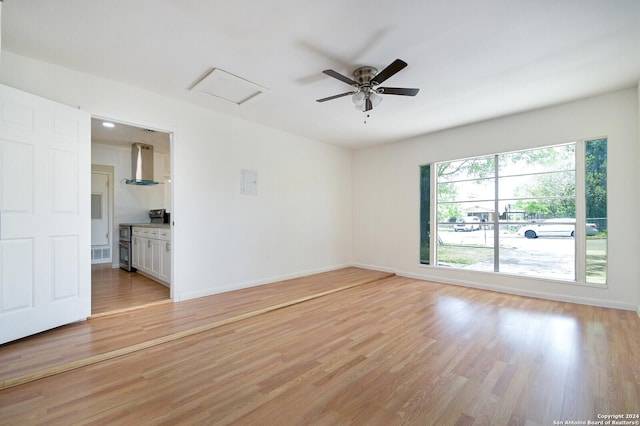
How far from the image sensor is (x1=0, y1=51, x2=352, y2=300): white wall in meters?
3.11

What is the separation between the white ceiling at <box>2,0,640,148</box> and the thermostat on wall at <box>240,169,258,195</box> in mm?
1216

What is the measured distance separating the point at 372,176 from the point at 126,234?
215 inches

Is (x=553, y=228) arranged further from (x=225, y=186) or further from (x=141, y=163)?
(x=141, y=163)

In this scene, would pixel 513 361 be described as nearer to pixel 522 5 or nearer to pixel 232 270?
pixel 522 5

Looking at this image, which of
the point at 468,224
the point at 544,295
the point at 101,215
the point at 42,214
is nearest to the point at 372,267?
the point at 468,224

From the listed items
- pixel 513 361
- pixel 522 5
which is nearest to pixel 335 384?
pixel 513 361

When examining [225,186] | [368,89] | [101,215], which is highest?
[368,89]

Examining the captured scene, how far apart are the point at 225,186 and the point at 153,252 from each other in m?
1.86

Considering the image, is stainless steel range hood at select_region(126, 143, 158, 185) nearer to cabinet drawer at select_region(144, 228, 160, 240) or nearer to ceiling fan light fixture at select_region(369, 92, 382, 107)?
cabinet drawer at select_region(144, 228, 160, 240)

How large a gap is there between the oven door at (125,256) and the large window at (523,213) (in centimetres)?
589

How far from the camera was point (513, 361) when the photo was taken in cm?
223

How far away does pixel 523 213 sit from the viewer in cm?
427

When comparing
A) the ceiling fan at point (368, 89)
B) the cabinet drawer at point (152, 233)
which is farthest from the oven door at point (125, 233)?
the ceiling fan at point (368, 89)

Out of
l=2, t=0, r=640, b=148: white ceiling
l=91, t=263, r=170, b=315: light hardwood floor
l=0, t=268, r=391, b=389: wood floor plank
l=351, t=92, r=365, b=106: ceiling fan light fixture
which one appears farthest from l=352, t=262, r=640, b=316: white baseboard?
l=91, t=263, r=170, b=315: light hardwood floor
